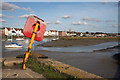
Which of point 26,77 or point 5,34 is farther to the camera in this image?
point 5,34

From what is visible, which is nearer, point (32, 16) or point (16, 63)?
point (32, 16)

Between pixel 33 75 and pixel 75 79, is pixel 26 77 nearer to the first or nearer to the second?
pixel 33 75

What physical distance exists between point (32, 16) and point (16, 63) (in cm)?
439

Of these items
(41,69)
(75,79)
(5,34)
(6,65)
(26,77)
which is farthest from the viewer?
(5,34)

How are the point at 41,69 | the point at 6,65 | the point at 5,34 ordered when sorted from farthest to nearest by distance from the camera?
the point at 5,34 < the point at 6,65 < the point at 41,69

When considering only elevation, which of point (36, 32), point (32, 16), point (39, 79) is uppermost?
point (32, 16)

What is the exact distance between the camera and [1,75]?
6.48m

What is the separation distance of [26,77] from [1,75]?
161 centimetres

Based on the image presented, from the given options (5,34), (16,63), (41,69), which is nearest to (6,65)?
(16,63)

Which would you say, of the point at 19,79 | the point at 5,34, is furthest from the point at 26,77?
the point at 5,34

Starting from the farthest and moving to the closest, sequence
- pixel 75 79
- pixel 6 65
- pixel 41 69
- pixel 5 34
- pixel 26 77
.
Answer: pixel 5 34
pixel 6 65
pixel 41 69
pixel 26 77
pixel 75 79

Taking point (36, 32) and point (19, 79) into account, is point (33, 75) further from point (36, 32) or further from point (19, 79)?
point (36, 32)

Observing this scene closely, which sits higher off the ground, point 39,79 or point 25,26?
point 25,26

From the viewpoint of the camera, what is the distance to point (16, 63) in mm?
8602
